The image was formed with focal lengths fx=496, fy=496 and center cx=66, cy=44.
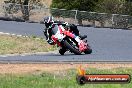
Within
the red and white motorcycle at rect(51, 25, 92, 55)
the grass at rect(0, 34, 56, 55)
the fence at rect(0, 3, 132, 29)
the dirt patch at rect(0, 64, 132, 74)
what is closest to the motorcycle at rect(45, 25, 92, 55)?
the red and white motorcycle at rect(51, 25, 92, 55)

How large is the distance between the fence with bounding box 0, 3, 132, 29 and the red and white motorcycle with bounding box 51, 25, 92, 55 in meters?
18.4

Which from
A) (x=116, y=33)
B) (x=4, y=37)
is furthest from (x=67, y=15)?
(x=4, y=37)

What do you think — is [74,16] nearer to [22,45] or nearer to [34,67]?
[22,45]

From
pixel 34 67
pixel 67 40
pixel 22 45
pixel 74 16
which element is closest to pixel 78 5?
pixel 74 16

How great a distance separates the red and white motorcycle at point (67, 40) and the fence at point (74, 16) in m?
A: 18.4

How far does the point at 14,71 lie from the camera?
13.3m

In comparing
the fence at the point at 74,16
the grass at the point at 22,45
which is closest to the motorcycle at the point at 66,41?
the grass at the point at 22,45

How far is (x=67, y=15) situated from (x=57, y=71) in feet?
90.2

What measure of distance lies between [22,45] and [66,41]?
532cm

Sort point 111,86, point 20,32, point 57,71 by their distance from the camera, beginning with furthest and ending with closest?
point 20,32, point 57,71, point 111,86

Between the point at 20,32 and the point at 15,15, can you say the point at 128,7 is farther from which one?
the point at 20,32

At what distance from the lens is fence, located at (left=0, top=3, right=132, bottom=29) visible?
3850 cm

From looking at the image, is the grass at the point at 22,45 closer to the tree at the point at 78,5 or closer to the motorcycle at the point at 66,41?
the motorcycle at the point at 66,41

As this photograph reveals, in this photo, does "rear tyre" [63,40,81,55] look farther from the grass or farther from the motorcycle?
→ the grass
